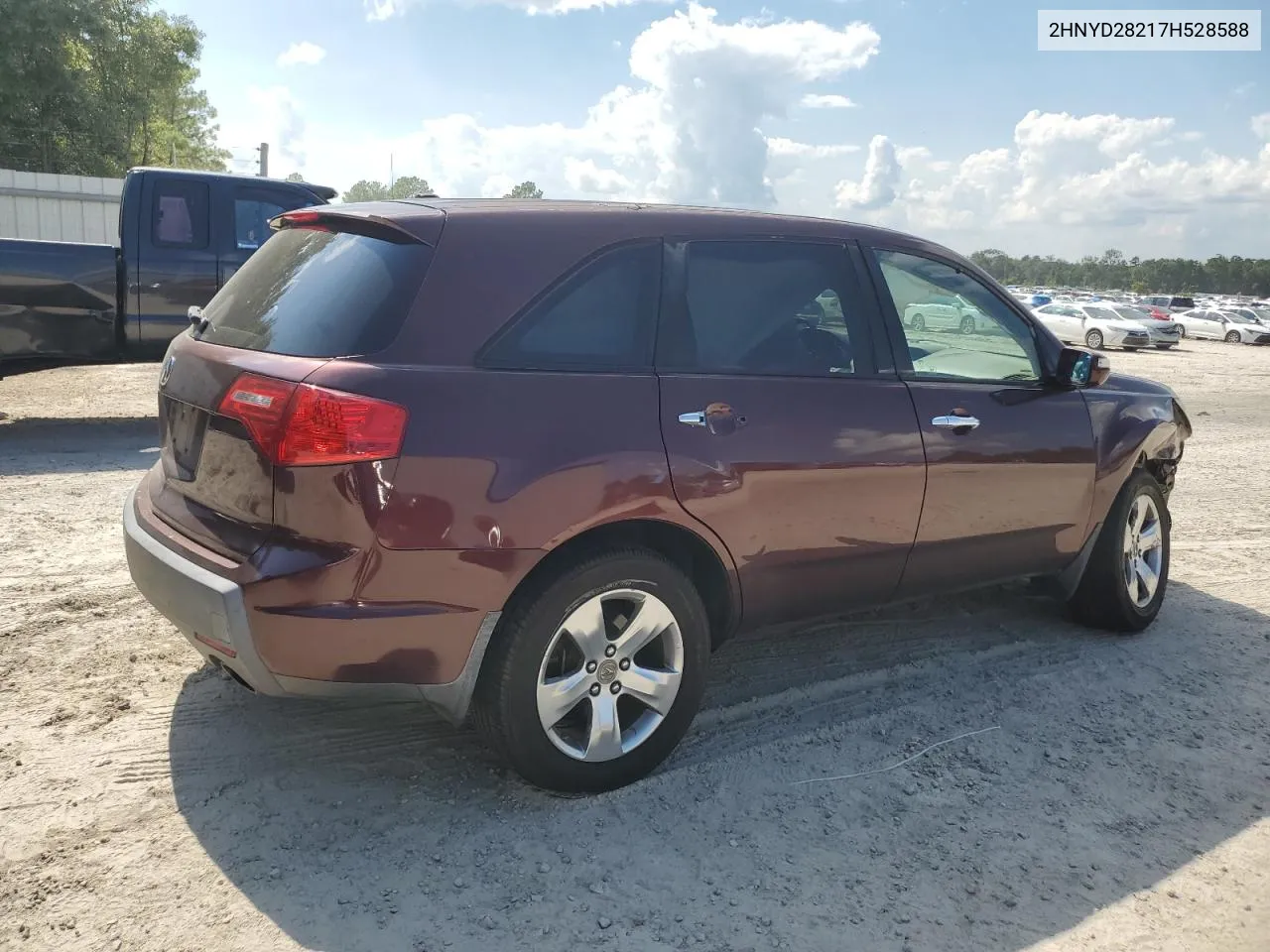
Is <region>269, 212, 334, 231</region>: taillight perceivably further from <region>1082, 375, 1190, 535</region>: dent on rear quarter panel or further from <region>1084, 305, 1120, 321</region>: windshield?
<region>1084, 305, 1120, 321</region>: windshield

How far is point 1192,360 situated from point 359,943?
30281mm

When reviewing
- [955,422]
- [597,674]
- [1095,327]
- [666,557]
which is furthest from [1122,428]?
[1095,327]

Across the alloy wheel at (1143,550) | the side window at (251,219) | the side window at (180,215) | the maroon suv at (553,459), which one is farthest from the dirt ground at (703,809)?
the side window at (251,219)

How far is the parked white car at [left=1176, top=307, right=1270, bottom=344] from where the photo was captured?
38.3 m

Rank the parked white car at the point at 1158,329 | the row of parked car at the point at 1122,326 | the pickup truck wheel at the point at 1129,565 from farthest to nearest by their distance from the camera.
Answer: the parked white car at the point at 1158,329 → the row of parked car at the point at 1122,326 → the pickup truck wheel at the point at 1129,565

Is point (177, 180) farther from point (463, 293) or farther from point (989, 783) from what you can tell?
point (989, 783)

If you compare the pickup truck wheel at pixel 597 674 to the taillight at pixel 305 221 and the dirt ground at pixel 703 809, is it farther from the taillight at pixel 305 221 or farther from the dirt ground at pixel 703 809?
the taillight at pixel 305 221

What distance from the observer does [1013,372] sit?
14.0ft

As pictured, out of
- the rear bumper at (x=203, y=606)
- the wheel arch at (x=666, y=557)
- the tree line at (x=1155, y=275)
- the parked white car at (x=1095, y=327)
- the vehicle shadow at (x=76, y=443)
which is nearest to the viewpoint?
the rear bumper at (x=203, y=606)

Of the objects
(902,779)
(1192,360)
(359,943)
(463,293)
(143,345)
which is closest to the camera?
(359,943)

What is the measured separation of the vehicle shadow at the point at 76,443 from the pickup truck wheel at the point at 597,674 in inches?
213

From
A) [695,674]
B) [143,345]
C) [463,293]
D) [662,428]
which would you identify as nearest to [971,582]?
[695,674]

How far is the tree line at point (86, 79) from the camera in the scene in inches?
1109

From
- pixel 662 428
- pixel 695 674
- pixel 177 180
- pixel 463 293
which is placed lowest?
pixel 695 674
